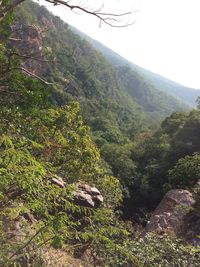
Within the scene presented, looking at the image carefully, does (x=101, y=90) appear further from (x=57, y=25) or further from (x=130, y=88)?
(x=130, y=88)

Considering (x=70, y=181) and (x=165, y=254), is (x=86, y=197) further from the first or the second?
(x=165, y=254)

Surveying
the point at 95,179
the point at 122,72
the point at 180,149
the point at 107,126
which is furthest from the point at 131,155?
the point at 122,72

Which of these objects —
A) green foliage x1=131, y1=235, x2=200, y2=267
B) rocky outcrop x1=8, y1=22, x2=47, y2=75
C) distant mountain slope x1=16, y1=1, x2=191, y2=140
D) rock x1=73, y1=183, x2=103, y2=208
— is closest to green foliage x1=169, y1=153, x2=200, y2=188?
rock x1=73, y1=183, x2=103, y2=208

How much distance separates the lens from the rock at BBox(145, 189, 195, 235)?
15.5 meters

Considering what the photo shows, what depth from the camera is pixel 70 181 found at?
14.1 m

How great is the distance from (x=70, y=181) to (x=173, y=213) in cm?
595

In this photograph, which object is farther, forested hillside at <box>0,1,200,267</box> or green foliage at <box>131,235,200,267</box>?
green foliage at <box>131,235,200,267</box>

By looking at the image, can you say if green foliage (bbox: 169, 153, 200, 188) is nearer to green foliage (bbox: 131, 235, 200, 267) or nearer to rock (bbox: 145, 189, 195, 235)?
rock (bbox: 145, 189, 195, 235)

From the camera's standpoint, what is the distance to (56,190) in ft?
15.0

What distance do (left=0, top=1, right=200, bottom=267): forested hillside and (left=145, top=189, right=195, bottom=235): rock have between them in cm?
8

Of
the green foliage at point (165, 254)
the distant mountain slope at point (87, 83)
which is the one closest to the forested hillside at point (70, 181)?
the green foliage at point (165, 254)

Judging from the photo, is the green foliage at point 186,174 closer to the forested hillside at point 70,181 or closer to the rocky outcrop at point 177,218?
the forested hillside at point 70,181

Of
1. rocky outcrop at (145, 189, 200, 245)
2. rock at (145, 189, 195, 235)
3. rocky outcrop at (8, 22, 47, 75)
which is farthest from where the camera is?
rock at (145, 189, 195, 235)

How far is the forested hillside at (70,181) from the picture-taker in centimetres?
451
